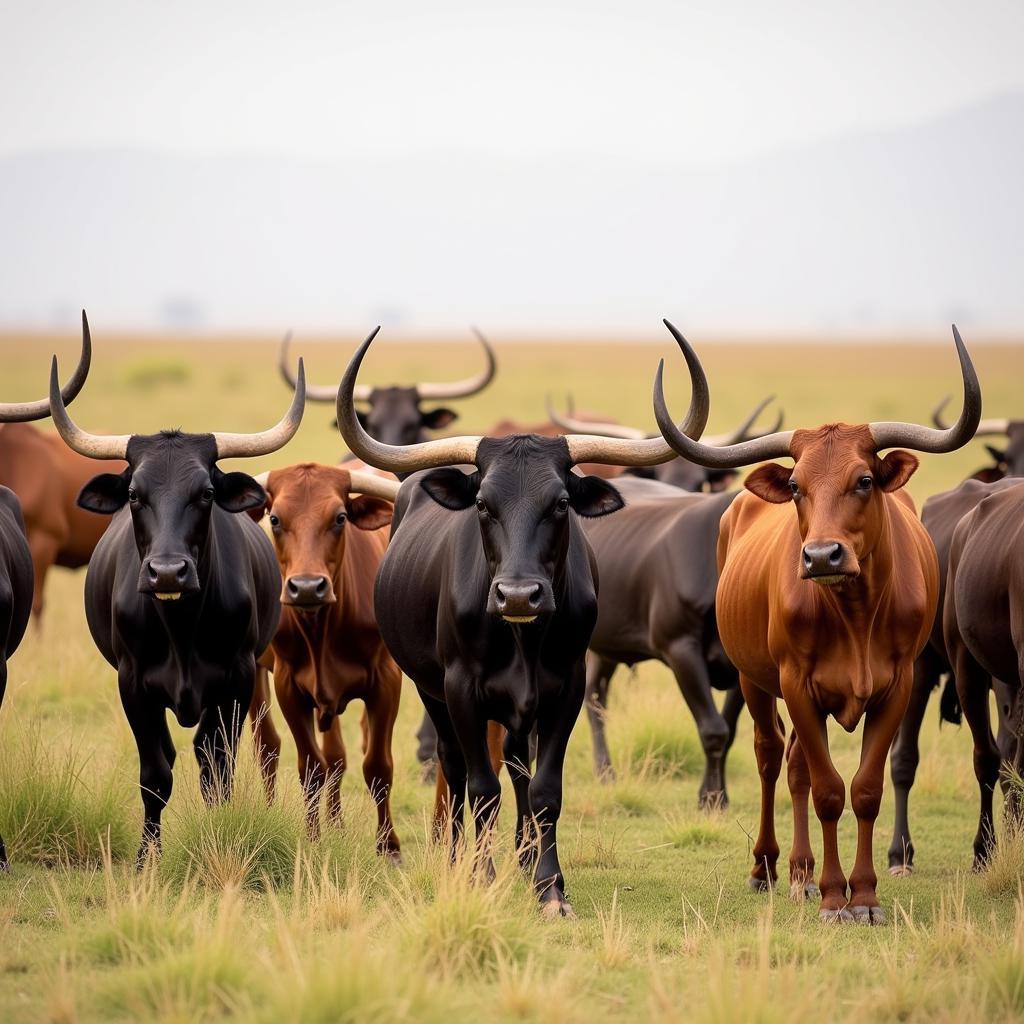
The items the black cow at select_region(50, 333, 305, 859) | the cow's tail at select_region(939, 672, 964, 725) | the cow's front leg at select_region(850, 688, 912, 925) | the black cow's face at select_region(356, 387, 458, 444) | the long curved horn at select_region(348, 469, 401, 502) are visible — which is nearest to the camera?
the cow's front leg at select_region(850, 688, 912, 925)

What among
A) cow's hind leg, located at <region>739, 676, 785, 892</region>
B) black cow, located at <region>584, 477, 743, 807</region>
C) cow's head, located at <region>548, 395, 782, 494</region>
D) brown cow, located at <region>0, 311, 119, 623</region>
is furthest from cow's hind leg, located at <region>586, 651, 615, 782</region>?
brown cow, located at <region>0, 311, 119, 623</region>

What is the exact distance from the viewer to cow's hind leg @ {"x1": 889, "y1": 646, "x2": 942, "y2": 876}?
7.83 meters

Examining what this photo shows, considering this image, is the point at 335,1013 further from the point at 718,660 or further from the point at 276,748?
the point at 718,660

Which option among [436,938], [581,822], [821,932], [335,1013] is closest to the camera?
[335,1013]

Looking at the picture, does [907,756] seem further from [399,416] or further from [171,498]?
[399,416]

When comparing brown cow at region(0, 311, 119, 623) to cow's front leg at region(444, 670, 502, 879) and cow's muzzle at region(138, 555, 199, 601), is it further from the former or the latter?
cow's front leg at region(444, 670, 502, 879)

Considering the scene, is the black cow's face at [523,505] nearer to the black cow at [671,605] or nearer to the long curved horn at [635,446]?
the long curved horn at [635,446]

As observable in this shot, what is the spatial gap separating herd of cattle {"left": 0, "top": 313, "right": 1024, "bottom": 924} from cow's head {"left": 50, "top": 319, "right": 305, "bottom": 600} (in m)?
0.01

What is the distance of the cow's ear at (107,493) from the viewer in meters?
7.32

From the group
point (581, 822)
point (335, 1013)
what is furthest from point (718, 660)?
point (335, 1013)

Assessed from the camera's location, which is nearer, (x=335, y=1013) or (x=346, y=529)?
(x=335, y=1013)

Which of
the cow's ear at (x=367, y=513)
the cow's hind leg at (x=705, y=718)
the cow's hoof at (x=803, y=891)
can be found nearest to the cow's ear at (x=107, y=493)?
the cow's ear at (x=367, y=513)

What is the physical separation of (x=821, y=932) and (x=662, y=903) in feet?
2.93

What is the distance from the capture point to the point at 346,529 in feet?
28.4
